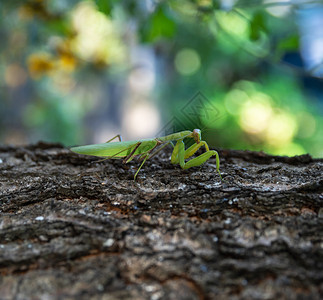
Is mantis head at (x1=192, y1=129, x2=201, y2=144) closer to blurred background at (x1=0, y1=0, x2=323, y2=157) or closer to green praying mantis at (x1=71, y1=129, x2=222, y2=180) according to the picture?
green praying mantis at (x1=71, y1=129, x2=222, y2=180)

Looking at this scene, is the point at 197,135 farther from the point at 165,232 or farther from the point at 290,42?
the point at 290,42

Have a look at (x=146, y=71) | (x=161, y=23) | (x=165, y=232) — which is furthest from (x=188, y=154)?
(x=146, y=71)

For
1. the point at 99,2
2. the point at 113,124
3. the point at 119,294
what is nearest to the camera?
the point at 119,294

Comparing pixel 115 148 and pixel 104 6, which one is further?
pixel 104 6

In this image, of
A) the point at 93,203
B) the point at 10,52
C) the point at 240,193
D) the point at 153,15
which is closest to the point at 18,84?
the point at 10,52

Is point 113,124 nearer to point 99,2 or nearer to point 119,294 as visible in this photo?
point 99,2

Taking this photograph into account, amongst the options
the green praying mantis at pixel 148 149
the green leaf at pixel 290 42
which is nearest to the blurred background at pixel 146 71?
the green leaf at pixel 290 42
